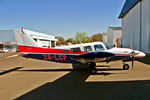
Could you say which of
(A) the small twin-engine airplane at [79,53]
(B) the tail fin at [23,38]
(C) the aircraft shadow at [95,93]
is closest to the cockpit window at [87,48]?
(A) the small twin-engine airplane at [79,53]

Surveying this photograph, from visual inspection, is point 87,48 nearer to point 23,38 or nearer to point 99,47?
point 99,47

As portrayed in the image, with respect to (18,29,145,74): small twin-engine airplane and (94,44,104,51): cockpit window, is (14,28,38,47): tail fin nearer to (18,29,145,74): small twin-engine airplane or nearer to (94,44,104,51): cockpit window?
(18,29,145,74): small twin-engine airplane

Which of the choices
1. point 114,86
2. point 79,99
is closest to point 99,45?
point 114,86

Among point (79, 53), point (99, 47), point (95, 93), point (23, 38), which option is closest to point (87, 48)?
point (79, 53)

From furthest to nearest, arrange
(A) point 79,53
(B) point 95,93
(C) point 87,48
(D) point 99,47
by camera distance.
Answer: (A) point 79,53 < (C) point 87,48 < (D) point 99,47 < (B) point 95,93

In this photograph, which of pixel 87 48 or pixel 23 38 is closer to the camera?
pixel 87 48

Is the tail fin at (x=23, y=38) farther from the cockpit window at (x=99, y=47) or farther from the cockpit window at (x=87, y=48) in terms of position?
the cockpit window at (x=99, y=47)

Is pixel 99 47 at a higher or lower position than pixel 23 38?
lower

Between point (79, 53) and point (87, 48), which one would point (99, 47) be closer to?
point (87, 48)

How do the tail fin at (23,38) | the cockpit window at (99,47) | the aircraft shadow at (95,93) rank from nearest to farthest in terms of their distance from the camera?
1. the aircraft shadow at (95,93)
2. the cockpit window at (99,47)
3. the tail fin at (23,38)

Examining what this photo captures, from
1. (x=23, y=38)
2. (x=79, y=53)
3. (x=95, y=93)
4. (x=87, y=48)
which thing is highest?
(x=23, y=38)

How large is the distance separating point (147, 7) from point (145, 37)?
13.2ft

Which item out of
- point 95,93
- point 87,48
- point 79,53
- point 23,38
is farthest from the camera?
point 23,38

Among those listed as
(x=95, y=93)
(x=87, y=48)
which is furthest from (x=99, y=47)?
(x=95, y=93)
